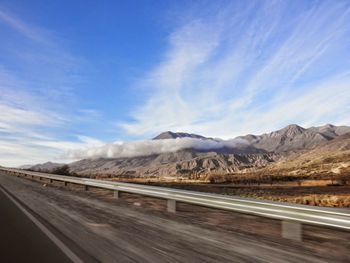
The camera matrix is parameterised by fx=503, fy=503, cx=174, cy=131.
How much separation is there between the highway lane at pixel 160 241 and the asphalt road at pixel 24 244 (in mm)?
544

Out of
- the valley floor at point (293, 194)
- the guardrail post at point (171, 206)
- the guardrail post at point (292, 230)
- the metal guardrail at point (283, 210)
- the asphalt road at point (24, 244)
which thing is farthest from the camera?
the valley floor at point (293, 194)

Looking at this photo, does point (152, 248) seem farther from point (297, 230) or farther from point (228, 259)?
point (297, 230)

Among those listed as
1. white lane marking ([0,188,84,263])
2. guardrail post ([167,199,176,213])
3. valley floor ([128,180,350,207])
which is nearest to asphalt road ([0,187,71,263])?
white lane marking ([0,188,84,263])

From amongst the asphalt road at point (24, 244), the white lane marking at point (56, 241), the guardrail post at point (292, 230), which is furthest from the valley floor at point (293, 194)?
the asphalt road at point (24, 244)

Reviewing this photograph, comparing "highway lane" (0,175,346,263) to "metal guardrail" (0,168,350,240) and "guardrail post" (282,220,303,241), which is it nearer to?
"guardrail post" (282,220,303,241)

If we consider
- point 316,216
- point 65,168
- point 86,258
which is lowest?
point 86,258

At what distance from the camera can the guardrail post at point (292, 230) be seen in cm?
888

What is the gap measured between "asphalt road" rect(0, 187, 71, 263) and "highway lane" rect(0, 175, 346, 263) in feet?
1.78

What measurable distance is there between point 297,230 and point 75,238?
4.29 meters

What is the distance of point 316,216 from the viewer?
8.23m

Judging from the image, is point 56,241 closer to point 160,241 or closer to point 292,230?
point 160,241

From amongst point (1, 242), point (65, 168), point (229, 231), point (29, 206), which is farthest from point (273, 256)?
point (65, 168)

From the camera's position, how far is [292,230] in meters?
9.03

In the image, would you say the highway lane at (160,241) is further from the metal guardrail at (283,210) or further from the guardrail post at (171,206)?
the guardrail post at (171,206)
